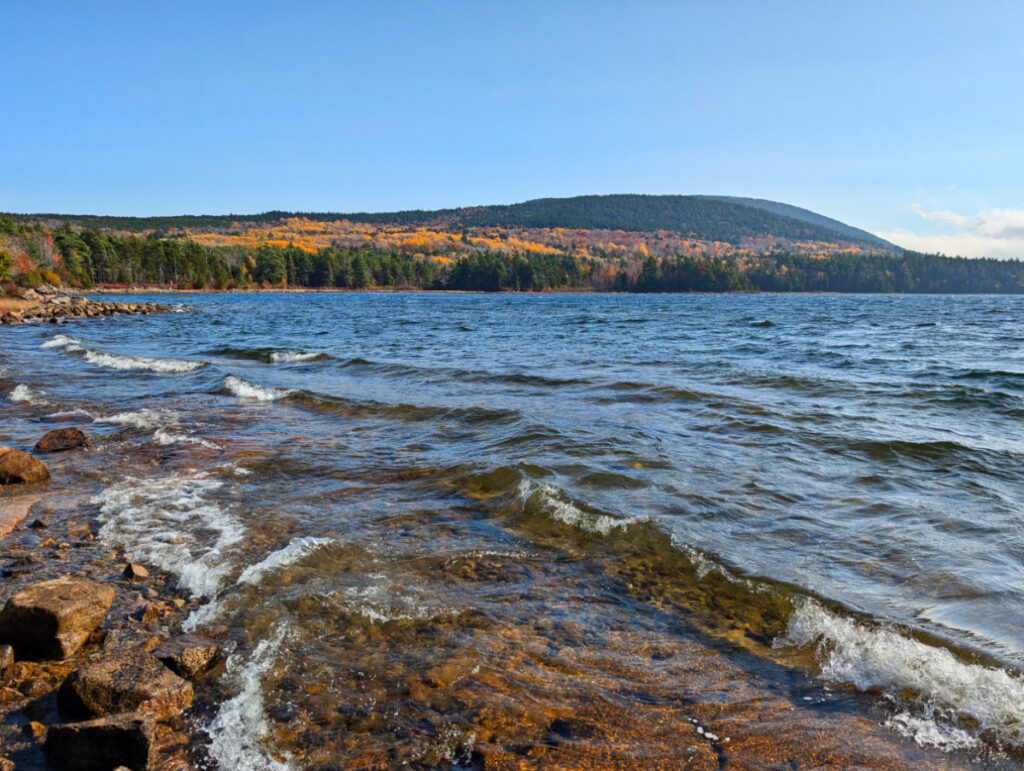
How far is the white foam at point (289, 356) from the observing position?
78.7 ft

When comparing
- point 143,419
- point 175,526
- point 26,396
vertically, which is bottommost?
point 26,396

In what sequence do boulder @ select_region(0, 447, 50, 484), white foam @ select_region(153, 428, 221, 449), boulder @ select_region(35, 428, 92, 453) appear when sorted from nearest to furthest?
Answer: 1. boulder @ select_region(0, 447, 50, 484)
2. boulder @ select_region(35, 428, 92, 453)
3. white foam @ select_region(153, 428, 221, 449)

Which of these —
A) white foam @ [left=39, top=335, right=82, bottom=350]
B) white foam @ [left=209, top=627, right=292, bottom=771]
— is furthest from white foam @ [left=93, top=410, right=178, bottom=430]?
white foam @ [left=39, top=335, right=82, bottom=350]

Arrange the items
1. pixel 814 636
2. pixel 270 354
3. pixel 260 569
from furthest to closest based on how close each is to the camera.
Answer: pixel 270 354, pixel 260 569, pixel 814 636

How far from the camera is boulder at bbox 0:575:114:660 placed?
409 centimetres

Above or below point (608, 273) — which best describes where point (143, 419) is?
below

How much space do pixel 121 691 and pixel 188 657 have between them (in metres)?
0.53

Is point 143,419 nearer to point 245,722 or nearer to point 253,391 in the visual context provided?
point 253,391

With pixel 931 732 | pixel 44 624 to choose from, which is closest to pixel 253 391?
pixel 44 624

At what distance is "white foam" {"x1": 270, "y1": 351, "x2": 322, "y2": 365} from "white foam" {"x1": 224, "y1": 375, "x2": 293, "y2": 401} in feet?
23.7

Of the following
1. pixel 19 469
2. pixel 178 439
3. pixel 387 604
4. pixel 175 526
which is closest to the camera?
pixel 387 604

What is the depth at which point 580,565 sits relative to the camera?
236 inches

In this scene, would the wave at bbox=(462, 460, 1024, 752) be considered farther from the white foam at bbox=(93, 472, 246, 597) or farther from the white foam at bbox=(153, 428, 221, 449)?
the white foam at bbox=(153, 428, 221, 449)

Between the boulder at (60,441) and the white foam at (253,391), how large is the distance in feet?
17.4
